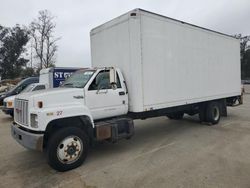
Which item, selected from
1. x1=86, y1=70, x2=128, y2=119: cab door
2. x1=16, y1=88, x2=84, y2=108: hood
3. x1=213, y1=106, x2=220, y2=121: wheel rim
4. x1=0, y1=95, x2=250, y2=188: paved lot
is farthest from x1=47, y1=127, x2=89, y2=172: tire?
x1=213, y1=106, x2=220, y2=121: wheel rim

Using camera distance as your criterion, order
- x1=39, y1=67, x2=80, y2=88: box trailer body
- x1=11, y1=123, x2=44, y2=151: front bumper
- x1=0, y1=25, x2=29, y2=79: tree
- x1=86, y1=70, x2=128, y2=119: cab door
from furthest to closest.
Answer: x1=0, y1=25, x2=29, y2=79: tree < x1=39, y1=67, x2=80, y2=88: box trailer body < x1=86, y1=70, x2=128, y2=119: cab door < x1=11, y1=123, x2=44, y2=151: front bumper

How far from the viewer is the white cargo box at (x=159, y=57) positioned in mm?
6059

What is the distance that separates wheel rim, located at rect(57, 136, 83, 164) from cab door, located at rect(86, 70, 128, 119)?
811 mm

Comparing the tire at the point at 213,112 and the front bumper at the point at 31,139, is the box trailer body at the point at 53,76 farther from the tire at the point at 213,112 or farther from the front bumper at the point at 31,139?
the front bumper at the point at 31,139

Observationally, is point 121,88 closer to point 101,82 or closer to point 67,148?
point 101,82

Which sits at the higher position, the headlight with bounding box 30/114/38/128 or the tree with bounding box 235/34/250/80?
the tree with bounding box 235/34/250/80

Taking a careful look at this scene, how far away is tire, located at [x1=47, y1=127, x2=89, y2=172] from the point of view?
188 inches

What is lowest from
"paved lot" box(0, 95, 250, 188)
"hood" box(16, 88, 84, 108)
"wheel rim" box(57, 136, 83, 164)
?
"paved lot" box(0, 95, 250, 188)

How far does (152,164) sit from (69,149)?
1.84 metres

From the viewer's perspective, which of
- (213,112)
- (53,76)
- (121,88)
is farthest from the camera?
(53,76)

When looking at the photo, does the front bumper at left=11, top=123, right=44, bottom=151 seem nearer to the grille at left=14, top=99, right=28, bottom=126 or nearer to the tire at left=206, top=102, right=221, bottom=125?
the grille at left=14, top=99, right=28, bottom=126

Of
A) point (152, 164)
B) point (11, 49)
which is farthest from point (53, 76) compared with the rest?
point (11, 49)

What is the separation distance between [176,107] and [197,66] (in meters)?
1.66

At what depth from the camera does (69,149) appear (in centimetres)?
498
